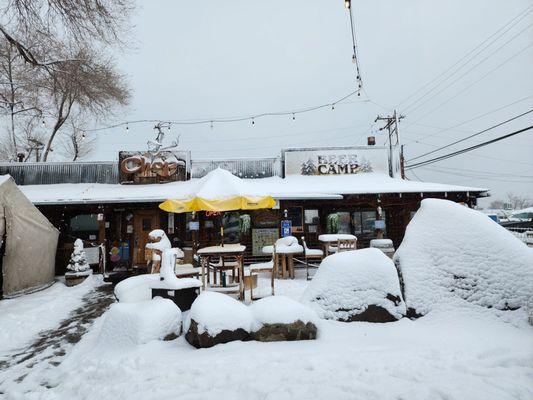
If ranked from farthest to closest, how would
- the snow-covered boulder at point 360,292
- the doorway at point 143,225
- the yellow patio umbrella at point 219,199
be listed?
1. the doorway at point 143,225
2. the yellow patio umbrella at point 219,199
3. the snow-covered boulder at point 360,292

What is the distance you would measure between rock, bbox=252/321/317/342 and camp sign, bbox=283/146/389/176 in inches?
405

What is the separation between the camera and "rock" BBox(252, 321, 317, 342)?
3.88 meters

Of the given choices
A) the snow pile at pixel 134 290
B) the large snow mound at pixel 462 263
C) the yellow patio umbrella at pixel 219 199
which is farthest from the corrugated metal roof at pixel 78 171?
the large snow mound at pixel 462 263

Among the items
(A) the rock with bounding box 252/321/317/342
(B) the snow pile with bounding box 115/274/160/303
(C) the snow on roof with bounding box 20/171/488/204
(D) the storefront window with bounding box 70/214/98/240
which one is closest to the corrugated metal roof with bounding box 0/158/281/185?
(C) the snow on roof with bounding box 20/171/488/204

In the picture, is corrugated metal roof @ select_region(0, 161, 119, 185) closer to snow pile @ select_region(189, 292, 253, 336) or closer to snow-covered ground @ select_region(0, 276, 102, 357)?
snow-covered ground @ select_region(0, 276, 102, 357)

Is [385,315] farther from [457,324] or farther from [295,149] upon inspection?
[295,149]

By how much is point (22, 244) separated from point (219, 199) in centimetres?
516

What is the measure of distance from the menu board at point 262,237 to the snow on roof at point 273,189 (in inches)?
70.7

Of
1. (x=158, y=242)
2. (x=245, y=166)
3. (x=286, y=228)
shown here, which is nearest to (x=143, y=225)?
(x=245, y=166)

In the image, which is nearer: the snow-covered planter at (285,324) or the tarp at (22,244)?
the snow-covered planter at (285,324)

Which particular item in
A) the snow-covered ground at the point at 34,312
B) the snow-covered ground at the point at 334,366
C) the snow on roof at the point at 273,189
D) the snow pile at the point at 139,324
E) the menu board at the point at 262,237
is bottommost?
the snow-covered ground at the point at 34,312

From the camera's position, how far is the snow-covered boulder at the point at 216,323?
383 centimetres

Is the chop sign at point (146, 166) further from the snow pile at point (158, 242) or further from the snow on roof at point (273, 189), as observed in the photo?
the snow pile at point (158, 242)

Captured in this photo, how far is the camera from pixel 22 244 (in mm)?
7547
